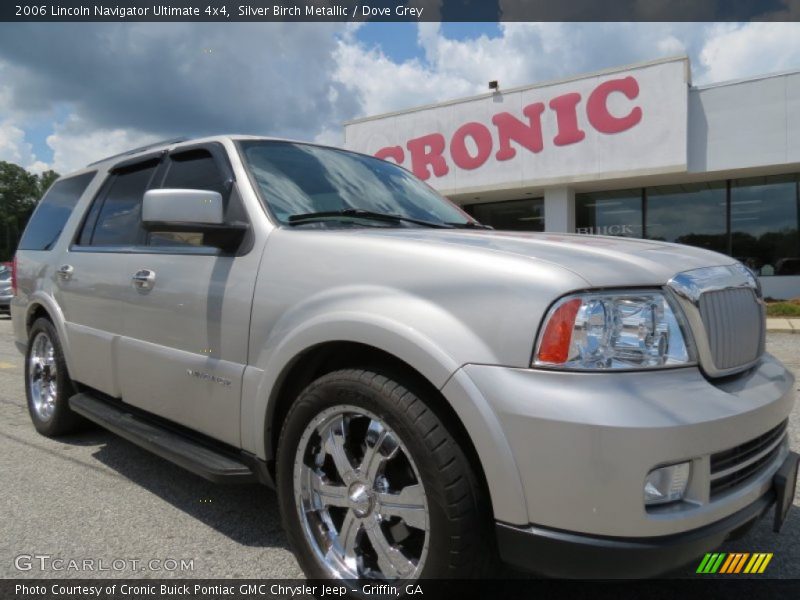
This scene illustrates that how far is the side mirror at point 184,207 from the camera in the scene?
2455 mm

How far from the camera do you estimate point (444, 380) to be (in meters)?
1.77

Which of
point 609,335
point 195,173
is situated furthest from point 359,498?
point 195,173

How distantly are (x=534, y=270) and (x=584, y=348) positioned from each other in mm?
269

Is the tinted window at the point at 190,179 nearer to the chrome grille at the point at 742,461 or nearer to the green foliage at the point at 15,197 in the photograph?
the chrome grille at the point at 742,461

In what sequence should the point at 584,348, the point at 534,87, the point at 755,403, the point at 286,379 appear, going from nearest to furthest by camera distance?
the point at 584,348
the point at 755,403
the point at 286,379
the point at 534,87

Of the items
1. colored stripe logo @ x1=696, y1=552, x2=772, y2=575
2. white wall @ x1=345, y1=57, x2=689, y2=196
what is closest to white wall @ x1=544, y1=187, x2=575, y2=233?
white wall @ x1=345, y1=57, x2=689, y2=196

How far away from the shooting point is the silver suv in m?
1.63

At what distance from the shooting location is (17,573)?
8.04 ft

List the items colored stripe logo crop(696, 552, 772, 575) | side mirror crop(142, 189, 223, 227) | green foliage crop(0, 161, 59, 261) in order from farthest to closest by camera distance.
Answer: green foliage crop(0, 161, 59, 261)
side mirror crop(142, 189, 223, 227)
colored stripe logo crop(696, 552, 772, 575)

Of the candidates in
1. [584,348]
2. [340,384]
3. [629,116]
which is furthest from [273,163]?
[629,116]

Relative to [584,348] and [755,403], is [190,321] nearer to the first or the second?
[584,348]

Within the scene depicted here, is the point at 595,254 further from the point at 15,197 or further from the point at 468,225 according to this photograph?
the point at 15,197

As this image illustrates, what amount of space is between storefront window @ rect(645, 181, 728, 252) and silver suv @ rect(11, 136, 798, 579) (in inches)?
612

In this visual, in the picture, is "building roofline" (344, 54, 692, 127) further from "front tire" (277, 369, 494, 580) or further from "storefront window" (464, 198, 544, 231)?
"front tire" (277, 369, 494, 580)
